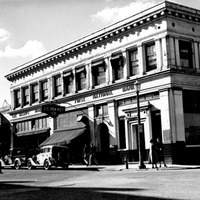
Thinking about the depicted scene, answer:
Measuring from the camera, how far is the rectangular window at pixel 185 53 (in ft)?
87.6

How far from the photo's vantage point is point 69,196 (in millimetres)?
10500

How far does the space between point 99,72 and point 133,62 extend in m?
3.95

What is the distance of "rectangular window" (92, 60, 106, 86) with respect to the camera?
30978 mm

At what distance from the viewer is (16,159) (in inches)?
1177

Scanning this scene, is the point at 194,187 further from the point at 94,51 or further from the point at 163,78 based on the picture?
the point at 94,51

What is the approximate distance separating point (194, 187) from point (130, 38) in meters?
19.0

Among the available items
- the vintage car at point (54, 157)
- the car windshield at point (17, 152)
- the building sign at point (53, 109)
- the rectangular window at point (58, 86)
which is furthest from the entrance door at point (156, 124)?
the rectangular window at point (58, 86)

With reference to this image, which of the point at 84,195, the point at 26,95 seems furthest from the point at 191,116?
the point at 26,95

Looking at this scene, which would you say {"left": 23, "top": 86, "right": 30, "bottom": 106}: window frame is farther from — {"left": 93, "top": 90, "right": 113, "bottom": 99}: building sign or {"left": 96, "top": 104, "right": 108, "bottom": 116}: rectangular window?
{"left": 96, "top": 104, "right": 108, "bottom": 116}: rectangular window

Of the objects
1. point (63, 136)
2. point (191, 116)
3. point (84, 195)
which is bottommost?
point (84, 195)

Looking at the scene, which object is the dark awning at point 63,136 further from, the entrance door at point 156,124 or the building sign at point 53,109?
the entrance door at point 156,124

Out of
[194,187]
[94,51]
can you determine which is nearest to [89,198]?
[194,187]

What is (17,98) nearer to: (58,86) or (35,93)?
(35,93)

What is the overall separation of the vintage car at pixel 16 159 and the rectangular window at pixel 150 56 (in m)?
12.5
